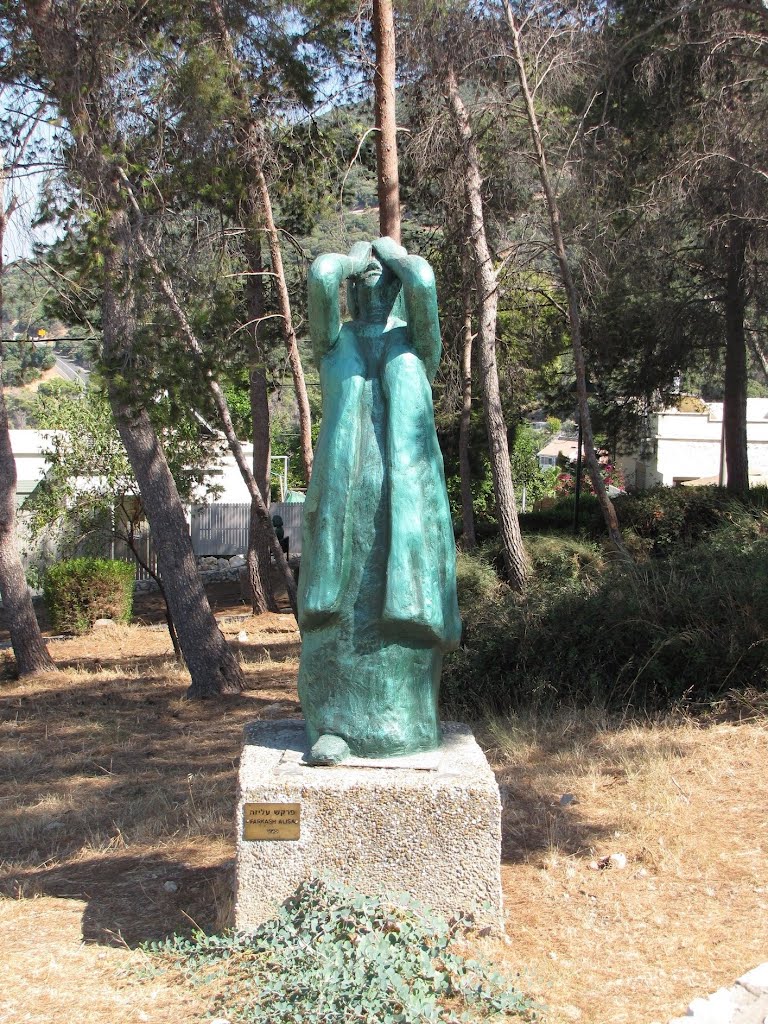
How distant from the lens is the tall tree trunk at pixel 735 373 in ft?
50.8

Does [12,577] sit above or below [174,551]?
below

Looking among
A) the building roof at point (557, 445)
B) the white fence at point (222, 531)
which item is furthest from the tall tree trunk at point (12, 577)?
the building roof at point (557, 445)

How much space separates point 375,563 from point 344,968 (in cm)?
146

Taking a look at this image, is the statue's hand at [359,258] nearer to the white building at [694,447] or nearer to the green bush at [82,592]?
the green bush at [82,592]

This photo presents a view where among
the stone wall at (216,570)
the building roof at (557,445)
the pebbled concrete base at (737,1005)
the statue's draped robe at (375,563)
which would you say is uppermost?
the building roof at (557,445)

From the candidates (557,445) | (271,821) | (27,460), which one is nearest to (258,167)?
(271,821)

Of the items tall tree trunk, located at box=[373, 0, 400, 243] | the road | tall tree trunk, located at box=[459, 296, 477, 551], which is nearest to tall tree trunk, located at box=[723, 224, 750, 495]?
tall tree trunk, located at box=[459, 296, 477, 551]

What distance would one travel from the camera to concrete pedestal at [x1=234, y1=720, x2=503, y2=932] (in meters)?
3.82

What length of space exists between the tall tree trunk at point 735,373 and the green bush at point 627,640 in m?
7.32

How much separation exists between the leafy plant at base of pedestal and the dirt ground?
0.48ft

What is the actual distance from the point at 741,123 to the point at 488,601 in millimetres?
6443

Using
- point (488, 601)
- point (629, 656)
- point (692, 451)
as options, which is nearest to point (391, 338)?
point (629, 656)

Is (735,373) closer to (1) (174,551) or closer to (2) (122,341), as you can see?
(1) (174,551)

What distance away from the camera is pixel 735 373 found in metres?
16.3
